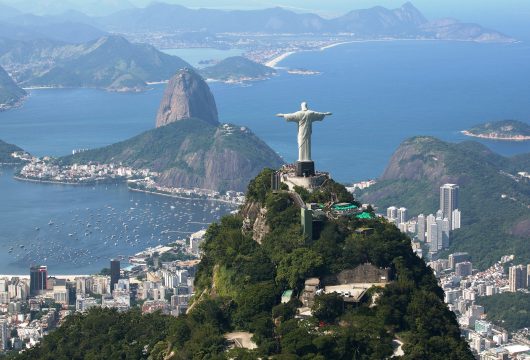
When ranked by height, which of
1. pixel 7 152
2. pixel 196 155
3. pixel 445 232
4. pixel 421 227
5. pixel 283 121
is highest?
pixel 283 121

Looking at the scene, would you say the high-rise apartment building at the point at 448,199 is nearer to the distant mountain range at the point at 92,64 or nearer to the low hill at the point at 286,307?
the low hill at the point at 286,307

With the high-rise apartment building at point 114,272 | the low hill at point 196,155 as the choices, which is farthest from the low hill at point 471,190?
the high-rise apartment building at point 114,272

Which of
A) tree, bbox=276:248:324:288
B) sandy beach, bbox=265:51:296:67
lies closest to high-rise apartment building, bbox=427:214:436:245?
tree, bbox=276:248:324:288

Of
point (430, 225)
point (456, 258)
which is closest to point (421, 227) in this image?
point (430, 225)

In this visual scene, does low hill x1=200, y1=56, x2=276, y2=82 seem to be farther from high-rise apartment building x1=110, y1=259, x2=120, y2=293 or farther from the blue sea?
high-rise apartment building x1=110, y1=259, x2=120, y2=293

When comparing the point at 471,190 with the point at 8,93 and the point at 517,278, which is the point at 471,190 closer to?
the point at 517,278

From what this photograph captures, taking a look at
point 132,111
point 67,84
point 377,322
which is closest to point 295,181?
point 377,322
